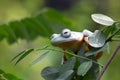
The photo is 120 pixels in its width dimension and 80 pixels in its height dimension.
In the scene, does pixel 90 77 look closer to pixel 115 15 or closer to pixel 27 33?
pixel 27 33

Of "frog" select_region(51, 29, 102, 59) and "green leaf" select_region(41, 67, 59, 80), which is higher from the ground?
"frog" select_region(51, 29, 102, 59)

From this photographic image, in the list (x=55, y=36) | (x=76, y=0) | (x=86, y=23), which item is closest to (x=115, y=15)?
(x=86, y=23)

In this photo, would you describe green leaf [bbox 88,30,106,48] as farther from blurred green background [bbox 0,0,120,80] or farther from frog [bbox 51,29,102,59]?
blurred green background [bbox 0,0,120,80]

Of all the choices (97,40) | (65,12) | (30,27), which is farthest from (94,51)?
(65,12)

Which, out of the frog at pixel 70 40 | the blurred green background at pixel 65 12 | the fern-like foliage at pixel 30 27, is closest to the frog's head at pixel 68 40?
the frog at pixel 70 40

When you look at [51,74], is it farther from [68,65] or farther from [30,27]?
[30,27]

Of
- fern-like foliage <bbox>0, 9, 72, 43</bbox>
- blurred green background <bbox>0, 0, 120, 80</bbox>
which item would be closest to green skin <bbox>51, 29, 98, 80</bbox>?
fern-like foliage <bbox>0, 9, 72, 43</bbox>

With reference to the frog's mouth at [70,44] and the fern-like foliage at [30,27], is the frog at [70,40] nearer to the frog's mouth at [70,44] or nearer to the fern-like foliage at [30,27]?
the frog's mouth at [70,44]
